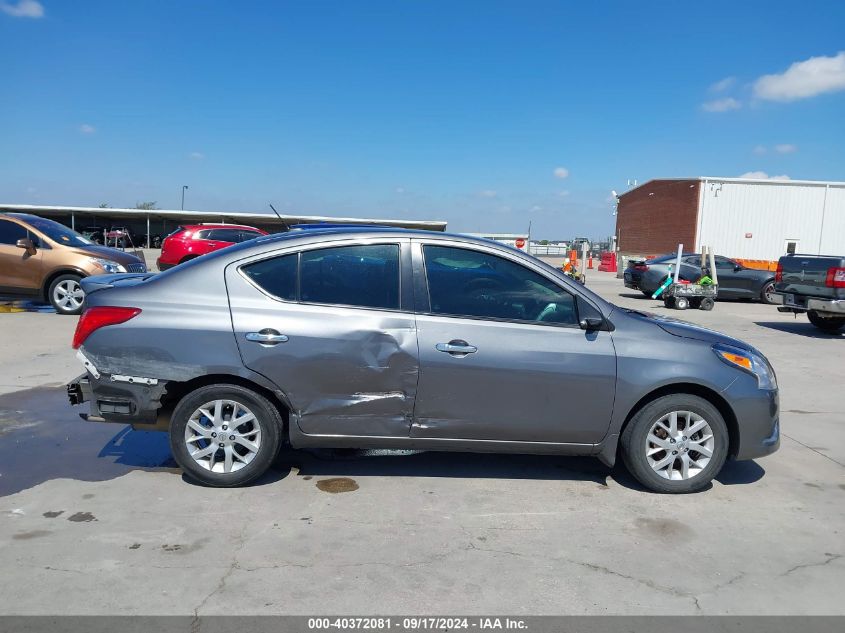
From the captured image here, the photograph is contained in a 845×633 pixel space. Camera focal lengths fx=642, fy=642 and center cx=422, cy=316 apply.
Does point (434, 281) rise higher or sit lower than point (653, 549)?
higher

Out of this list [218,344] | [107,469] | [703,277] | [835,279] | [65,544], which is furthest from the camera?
[703,277]

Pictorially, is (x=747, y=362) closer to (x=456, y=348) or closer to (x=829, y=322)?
(x=456, y=348)

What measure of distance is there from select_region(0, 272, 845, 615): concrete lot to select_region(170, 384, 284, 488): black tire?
0.41ft

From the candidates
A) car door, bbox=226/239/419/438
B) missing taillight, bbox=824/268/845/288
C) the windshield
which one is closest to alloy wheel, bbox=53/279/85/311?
the windshield

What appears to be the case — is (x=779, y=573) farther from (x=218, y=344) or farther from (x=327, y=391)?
(x=218, y=344)


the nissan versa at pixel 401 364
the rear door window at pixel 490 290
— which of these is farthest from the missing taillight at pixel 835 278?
the rear door window at pixel 490 290

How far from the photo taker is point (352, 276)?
4.39 metres

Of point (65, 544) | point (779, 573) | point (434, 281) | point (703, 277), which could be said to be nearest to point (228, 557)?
point (65, 544)

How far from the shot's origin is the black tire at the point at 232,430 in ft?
14.0

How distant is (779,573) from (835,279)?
389 inches

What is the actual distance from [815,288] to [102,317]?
12172mm

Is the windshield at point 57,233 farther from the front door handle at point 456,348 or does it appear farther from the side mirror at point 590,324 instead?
the side mirror at point 590,324

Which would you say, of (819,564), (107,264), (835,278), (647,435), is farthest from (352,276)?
(835,278)

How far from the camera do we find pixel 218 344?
13.8 feet
